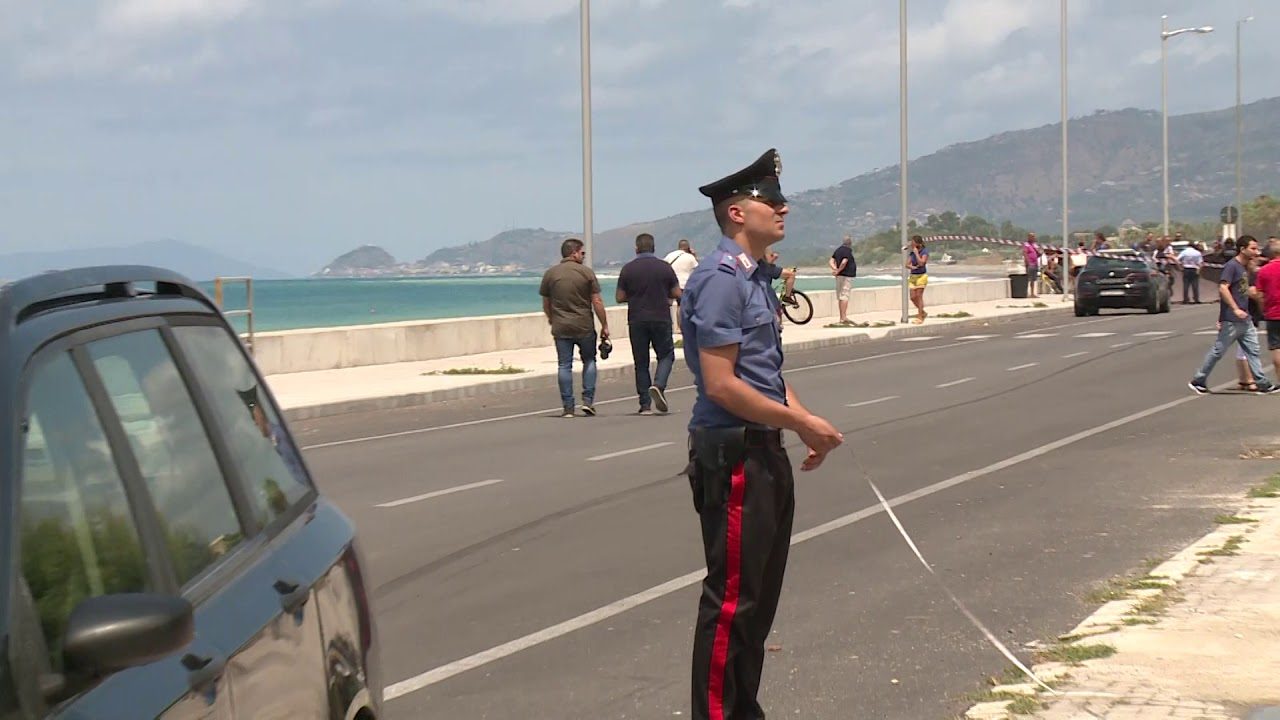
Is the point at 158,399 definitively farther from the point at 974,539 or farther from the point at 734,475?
the point at 974,539

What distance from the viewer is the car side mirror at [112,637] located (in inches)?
92.7

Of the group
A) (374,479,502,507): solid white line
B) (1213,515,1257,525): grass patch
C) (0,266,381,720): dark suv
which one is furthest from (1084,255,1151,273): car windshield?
(0,266,381,720): dark suv

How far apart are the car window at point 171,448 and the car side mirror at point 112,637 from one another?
0.69m

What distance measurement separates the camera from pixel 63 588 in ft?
8.63

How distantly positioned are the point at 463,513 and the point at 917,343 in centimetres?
2323

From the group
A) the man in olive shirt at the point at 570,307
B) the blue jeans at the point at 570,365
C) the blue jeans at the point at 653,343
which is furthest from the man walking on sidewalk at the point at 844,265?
the man in olive shirt at the point at 570,307

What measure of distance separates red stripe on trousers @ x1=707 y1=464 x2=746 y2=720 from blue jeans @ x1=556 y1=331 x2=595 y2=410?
1381 centimetres

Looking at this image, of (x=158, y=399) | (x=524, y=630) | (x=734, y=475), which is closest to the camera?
(x=158, y=399)

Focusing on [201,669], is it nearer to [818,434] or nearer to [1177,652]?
[818,434]

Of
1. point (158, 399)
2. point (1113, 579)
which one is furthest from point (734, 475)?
point (1113, 579)

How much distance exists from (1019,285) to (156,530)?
56.2m

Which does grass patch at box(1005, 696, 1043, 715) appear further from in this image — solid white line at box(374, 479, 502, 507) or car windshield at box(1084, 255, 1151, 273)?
car windshield at box(1084, 255, 1151, 273)

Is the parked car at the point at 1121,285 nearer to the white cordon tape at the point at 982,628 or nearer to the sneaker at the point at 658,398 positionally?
the sneaker at the point at 658,398

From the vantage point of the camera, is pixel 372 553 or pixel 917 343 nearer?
pixel 372 553
